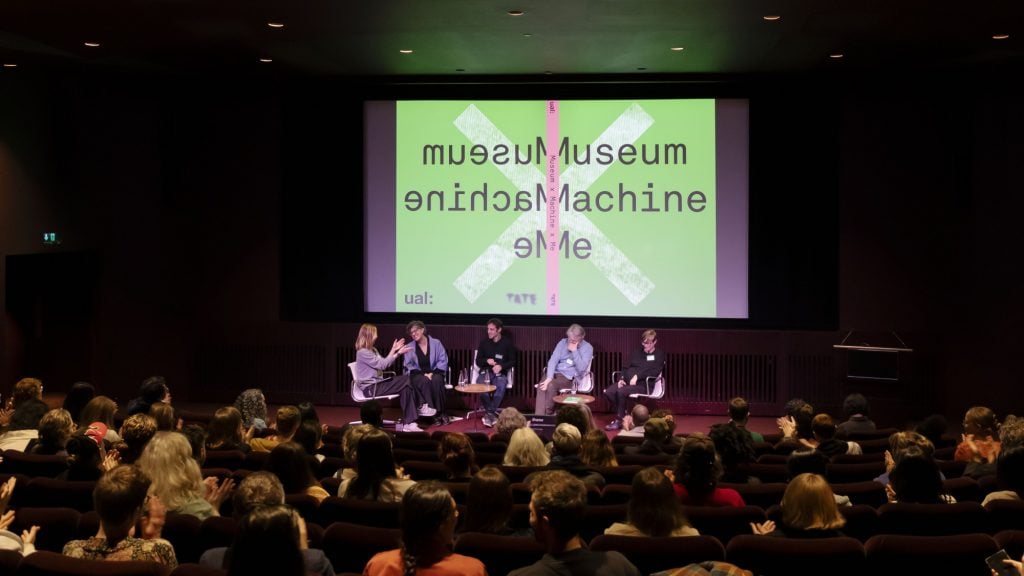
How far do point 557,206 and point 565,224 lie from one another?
0.73 ft

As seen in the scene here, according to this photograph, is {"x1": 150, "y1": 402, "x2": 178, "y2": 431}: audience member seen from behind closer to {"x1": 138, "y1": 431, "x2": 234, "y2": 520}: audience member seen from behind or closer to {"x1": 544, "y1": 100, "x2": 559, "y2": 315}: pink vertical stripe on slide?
{"x1": 138, "y1": 431, "x2": 234, "y2": 520}: audience member seen from behind

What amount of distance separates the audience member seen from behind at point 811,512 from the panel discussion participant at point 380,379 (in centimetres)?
696

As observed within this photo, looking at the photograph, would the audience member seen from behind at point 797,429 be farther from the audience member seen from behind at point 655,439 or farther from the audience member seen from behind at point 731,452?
the audience member seen from behind at point 731,452

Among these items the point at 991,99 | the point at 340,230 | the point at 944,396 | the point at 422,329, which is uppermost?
the point at 991,99

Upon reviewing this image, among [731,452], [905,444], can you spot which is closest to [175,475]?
[731,452]

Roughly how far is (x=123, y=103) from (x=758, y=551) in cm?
1011

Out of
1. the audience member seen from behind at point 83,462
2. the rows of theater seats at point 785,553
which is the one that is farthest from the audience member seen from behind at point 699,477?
the audience member seen from behind at point 83,462

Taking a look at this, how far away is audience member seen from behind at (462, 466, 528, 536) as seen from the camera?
384 cm

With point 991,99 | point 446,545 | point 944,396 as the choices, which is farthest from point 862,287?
point 446,545

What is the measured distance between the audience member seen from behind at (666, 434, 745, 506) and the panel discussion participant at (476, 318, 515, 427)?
6.31m

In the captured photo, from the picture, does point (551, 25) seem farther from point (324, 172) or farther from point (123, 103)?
point (123, 103)

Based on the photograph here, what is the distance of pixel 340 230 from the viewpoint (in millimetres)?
12117

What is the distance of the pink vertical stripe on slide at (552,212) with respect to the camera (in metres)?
11.8

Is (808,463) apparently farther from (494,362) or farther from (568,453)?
(494,362)
